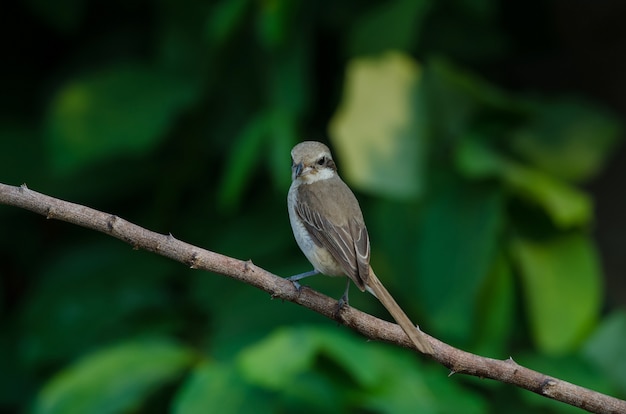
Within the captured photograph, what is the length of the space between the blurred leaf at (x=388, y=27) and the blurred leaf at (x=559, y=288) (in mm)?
1167

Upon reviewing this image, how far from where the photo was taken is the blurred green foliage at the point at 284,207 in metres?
4.39

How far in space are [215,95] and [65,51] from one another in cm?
118

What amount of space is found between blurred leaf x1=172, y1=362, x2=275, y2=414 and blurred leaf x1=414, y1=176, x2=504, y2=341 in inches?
37.6

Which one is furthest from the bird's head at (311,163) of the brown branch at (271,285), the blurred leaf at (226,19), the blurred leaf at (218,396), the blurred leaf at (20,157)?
the blurred leaf at (20,157)

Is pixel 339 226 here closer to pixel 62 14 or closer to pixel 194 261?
pixel 194 261

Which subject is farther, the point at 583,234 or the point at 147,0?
the point at 147,0

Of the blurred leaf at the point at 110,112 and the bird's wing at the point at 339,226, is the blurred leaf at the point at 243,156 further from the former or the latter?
the bird's wing at the point at 339,226

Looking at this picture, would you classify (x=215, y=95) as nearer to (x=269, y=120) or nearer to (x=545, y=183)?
(x=269, y=120)

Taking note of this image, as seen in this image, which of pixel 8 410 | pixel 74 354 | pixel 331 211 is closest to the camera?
pixel 331 211

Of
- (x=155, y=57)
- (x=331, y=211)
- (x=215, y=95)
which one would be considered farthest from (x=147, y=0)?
(x=331, y=211)

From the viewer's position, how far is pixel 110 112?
5.03 meters

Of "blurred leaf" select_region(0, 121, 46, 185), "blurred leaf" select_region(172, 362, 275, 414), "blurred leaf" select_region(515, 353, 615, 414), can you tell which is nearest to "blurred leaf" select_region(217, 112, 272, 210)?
"blurred leaf" select_region(172, 362, 275, 414)

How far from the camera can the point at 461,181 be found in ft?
15.4

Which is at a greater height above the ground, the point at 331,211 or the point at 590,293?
the point at 331,211
